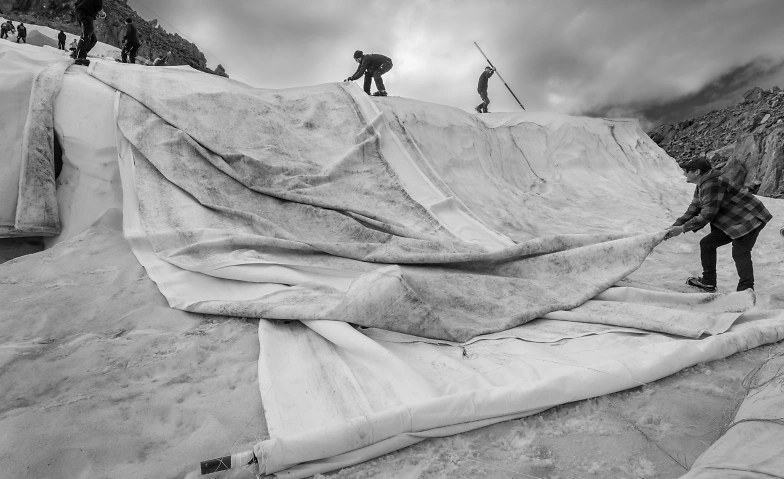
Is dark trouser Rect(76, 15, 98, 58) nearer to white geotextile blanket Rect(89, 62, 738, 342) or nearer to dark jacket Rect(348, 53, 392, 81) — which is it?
white geotextile blanket Rect(89, 62, 738, 342)

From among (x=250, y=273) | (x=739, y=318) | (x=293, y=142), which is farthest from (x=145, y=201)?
(x=739, y=318)

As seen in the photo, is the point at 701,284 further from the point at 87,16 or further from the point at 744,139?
the point at 744,139

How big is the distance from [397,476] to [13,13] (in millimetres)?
41599

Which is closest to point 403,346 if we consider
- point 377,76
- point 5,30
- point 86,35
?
point 86,35

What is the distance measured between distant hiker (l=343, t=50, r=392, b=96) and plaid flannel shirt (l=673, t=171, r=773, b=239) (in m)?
4.88

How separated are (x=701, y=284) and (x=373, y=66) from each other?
5.38 m

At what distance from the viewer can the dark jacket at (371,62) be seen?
6.82 meters

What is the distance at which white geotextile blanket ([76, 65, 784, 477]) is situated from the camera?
1.41m

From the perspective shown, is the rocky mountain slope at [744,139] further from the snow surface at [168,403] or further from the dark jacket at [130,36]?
the dark jacket at [130,36]

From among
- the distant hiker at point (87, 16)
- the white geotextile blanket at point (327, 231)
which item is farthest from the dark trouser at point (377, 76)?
the distant hiker at point (87, 16)

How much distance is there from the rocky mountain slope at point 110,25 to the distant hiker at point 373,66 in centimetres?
2295

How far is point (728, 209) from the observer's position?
9.60ft

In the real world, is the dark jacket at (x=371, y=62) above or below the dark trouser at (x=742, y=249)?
above

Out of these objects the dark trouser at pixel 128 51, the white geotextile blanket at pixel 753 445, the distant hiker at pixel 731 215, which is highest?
the dark trouser at pixel 128 51
